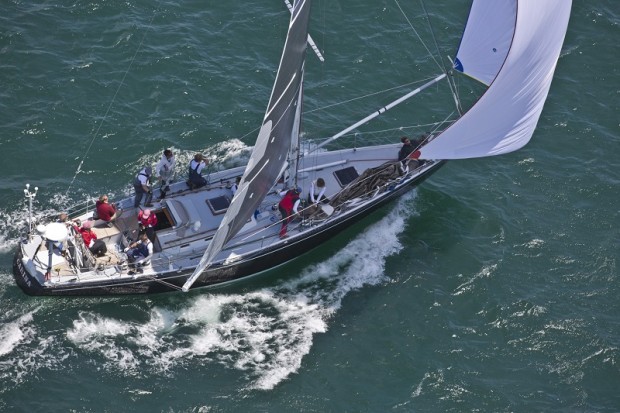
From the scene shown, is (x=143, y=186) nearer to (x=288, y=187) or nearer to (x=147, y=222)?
(x=147, y=222)

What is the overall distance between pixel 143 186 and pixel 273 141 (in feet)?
18.3

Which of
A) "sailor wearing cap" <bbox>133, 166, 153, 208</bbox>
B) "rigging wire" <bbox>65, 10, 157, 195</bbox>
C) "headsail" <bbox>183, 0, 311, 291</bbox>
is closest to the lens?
"headsail" <bbox>183, 0, 311, 291</bbox>

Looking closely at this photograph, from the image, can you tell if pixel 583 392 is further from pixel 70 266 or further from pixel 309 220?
pixel 70 266

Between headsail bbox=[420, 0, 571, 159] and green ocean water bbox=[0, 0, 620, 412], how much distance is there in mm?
4495

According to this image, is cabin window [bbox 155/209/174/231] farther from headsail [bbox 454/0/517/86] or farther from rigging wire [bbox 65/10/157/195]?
headsail [bbox 454/0/517/86]

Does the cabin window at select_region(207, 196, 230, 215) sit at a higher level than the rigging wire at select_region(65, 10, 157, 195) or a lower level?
lower

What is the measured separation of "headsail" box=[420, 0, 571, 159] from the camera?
3278 centimetres

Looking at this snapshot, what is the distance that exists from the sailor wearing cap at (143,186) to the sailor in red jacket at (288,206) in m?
5.01

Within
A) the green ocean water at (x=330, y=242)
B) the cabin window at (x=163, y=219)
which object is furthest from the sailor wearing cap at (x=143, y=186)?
the green ocean water at (x=330, y=242)

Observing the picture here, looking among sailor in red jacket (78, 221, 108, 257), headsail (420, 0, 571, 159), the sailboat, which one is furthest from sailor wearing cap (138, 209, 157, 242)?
headsail (420, 0, 571, 159)

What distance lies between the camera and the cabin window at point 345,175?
1437 inches

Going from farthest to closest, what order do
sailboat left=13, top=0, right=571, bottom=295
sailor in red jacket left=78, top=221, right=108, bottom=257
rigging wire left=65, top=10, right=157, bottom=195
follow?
rigging wire left=65, top=10, right=157, bottom=195
sailor in red jacket left=78, top=221, right=108, bottom=257
sailboat left=13, top=0, right=571, bottom=295

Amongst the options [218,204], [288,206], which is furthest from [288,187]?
[218,204]

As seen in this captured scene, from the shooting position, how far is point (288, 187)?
35.7 m
